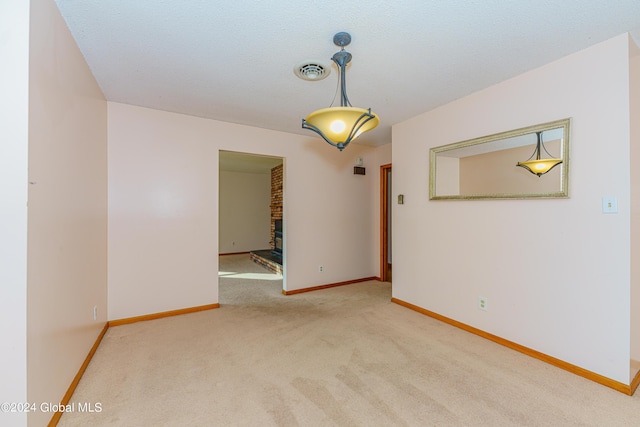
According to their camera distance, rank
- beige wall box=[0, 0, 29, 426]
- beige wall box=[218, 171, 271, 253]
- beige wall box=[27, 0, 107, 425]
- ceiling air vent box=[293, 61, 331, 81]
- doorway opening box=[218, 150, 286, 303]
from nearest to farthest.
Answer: beige wall box=[0, 0, 29, 426], beige wall box=[27, 0, 107, 425], ceiling air vent box=[293, 61, 331, 81], doorway opening box=[218, 150, 286, 303], beige wall box=[218, 171, 271, 253]

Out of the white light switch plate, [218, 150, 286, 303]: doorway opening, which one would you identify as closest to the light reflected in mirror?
the white light switch plate

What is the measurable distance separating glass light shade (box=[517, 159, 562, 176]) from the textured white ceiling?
0.75m

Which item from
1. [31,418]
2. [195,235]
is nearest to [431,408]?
[31,418]

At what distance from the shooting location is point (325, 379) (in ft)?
6.47

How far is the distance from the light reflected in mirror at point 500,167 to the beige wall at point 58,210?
10.4 ft

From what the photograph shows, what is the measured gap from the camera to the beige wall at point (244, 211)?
7.62 m

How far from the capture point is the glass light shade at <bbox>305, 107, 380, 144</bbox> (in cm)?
161

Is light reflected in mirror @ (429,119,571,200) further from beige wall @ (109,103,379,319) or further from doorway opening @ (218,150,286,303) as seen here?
doorway opening @ (218,150,286,303)

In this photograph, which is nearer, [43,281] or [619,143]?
[43,281]

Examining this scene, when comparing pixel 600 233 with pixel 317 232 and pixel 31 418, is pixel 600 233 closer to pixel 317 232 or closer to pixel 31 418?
pixel 317 232

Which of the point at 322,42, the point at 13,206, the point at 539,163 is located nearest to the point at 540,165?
the point at 539,163

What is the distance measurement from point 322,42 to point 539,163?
195cm

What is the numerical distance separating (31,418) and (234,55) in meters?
2.36

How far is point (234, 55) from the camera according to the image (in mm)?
2068
